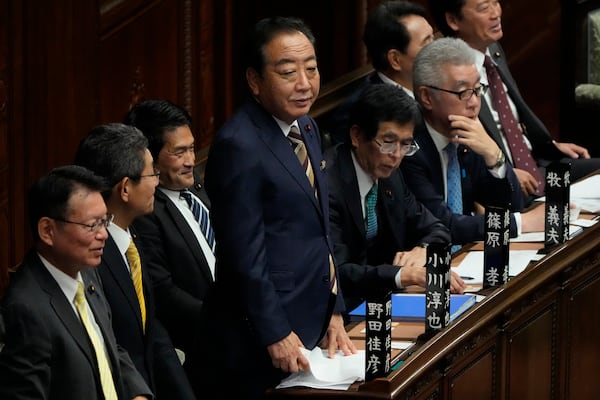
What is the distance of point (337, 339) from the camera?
3756 millimetres

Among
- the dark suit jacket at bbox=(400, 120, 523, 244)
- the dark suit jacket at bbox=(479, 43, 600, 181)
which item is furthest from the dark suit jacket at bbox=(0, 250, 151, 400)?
the dark suit jacket at bbox=(479, 43, 600, 181)

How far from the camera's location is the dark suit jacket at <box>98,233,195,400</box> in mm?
3781

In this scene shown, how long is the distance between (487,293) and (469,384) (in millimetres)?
293

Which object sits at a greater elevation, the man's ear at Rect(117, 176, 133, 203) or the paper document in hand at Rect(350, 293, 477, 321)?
the man's ear at Rect(117, 176, 133, 203)

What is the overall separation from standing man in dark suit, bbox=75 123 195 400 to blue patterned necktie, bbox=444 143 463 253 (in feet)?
4.25

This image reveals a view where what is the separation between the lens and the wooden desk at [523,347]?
3639mm

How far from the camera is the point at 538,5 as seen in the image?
730 cm

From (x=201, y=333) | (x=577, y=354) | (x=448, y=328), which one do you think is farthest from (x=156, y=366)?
(x=577, y=354)

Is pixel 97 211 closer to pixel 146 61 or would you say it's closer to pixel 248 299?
pixel 248 299

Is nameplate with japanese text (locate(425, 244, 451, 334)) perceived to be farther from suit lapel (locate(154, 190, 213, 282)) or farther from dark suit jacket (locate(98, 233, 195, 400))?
suit lapel (locate(154, 190, 213, 282))

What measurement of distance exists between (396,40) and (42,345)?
98.0 inches

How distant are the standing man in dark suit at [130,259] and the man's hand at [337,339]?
44 centimetres

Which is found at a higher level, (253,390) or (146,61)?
(146,61)

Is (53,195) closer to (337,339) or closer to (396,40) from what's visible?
(337,339)
